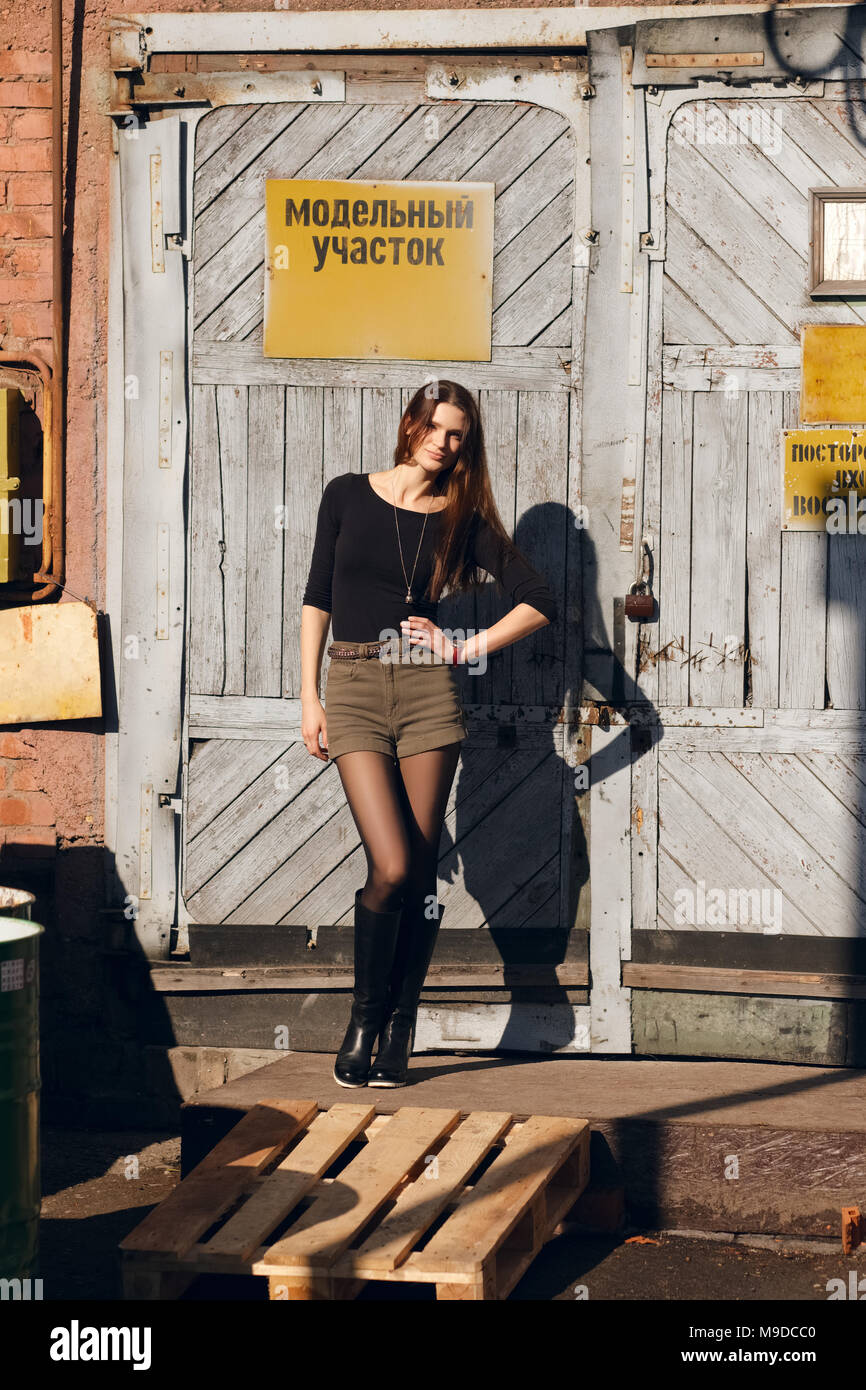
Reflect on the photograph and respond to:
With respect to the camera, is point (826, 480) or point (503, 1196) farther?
point (826, 480)

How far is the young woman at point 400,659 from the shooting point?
4367 mm

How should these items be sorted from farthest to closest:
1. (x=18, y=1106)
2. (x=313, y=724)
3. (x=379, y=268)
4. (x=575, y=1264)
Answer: (x=379, y=268) → (x=313, y=724) → (x=575, y=1264) → (x=18, y=1106)

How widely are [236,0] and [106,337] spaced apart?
1335 millimetres

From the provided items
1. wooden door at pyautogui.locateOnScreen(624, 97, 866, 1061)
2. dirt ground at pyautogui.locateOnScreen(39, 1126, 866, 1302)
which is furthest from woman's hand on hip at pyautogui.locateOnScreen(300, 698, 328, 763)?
dirt ground at pyautogui.locateOnScreen(39, 1126, 866, 1302)

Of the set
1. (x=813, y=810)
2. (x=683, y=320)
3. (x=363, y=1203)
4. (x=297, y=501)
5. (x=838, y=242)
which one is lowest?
(x=363, y=1203)

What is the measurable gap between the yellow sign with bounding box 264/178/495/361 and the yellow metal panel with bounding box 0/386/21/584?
98 cm

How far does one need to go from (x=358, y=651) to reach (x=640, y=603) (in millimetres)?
1254

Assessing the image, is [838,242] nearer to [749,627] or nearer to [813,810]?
[749,627]

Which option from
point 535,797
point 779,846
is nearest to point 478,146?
point 535,797

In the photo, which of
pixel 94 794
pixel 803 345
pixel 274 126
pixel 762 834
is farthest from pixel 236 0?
pixel 762 834

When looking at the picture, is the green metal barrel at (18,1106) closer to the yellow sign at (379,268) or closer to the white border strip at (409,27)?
the yellow sign at (379,268)

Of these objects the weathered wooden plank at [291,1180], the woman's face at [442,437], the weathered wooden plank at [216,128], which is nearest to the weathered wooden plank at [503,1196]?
the weathered wooden plank at [291,1180]

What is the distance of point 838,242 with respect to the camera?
5.14 m

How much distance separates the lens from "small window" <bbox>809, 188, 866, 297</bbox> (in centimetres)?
512
